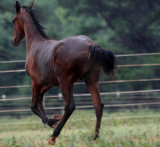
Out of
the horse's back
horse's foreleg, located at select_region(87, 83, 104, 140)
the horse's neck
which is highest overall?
the horse's back

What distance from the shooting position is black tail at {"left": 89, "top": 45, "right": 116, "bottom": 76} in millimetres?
5086

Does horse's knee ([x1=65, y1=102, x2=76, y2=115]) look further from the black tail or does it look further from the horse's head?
the horse's head

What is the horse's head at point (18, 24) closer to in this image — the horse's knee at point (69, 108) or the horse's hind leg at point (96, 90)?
the horse's hind leg at point (96, 90)

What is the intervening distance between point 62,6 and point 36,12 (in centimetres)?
747

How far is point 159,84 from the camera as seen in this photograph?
12570 millimetres

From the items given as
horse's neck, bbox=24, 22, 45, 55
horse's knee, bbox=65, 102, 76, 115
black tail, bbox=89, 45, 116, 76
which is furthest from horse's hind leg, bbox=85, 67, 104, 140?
horse's neck, bbox=24, 22, 45, 55

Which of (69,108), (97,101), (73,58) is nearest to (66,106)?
(69,108)

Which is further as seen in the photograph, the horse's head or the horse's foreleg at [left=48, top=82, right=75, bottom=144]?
the horse's head

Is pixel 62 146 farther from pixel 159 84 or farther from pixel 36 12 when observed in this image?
pixel 159 84

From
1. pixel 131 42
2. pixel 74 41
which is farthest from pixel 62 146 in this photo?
pixel 131 42

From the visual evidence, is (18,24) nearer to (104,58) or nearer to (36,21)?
(36,21)

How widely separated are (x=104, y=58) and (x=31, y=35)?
206 cm

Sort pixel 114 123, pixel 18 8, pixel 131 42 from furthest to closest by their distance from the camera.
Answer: pixel 131 42 → pixel 114 123 → pixel 18 8

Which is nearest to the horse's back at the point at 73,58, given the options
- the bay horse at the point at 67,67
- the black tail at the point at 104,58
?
the bay horse at the point at 67,67
